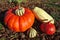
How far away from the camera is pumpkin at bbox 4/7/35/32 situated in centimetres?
512

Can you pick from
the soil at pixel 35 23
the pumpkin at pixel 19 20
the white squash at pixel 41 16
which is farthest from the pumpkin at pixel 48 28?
the pumpkin at pixel 19 20

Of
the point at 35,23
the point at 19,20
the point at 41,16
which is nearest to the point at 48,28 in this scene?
the point at 41,16

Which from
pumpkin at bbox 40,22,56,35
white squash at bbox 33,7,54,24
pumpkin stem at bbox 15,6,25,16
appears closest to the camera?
pumpkin at bbox 40,22,56,35

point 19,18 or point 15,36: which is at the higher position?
point 19,18

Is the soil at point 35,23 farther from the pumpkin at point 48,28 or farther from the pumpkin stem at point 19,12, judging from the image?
the pumpkin stem at point 19,12

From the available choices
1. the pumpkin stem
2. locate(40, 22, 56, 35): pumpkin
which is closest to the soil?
locate(40, 22, 56, 35): pumpkin

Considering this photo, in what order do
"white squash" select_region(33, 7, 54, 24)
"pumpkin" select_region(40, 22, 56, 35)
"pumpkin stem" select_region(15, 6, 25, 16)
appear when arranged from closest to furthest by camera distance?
"pumpkin" select_region(40, 22, 56, 35), "pumpkin stem" select_region(15, 6, 25, 16), "white squash" select_region(33, 7, 54, 24)

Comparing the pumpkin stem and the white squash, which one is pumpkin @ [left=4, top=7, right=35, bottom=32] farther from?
the white squash

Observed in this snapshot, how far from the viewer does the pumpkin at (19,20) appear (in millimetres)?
5125

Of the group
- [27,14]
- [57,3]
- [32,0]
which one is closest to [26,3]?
[32,0]

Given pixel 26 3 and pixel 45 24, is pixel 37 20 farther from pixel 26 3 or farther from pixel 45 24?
pixel 26 3

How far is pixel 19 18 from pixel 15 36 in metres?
0.47

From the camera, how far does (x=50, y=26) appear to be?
5.05m

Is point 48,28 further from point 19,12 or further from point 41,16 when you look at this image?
point 19,12
